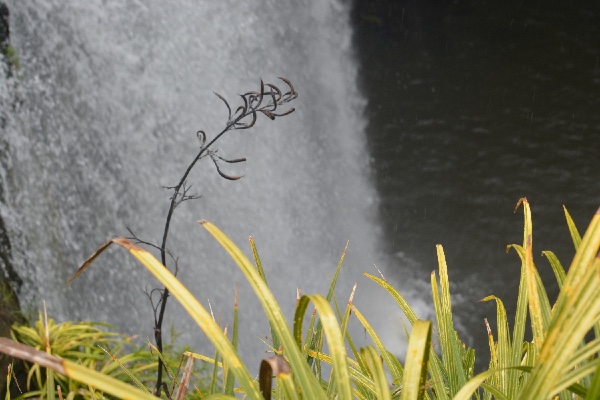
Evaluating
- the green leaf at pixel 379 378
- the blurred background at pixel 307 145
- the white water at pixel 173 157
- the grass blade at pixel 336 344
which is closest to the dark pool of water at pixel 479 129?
the blurred background at pixel 307 145

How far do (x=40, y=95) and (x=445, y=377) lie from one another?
3386 millimetres

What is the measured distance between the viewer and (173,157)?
4441mm

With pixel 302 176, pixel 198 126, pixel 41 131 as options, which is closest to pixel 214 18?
pixel 198 126

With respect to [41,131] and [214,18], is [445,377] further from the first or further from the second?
[214,18]

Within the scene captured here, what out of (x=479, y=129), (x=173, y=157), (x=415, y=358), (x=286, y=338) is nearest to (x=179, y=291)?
(x=286, y=338)

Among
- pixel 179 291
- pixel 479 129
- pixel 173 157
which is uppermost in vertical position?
pixel 479 129

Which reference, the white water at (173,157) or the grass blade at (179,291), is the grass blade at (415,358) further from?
the white water at (173,157)

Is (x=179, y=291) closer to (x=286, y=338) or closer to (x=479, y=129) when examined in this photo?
(x=286, y=338)

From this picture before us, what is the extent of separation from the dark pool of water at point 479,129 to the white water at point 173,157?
332 mm

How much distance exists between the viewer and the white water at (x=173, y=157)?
376 centimetres

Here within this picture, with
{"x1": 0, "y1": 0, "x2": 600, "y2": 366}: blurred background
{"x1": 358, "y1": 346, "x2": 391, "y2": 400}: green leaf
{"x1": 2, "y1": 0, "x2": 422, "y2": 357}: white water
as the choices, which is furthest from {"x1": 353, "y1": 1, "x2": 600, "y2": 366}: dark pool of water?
{"x1": 358, "y1": 346, "x2": 391, "y2": 400}: green leaf

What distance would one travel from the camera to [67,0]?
4152 millimetres

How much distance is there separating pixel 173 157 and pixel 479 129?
2643mm

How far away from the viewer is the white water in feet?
12.3
